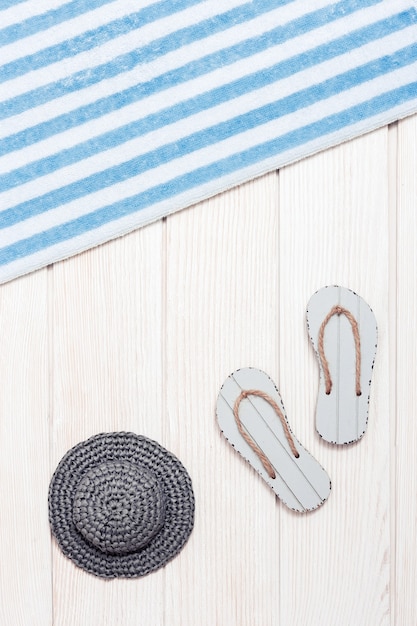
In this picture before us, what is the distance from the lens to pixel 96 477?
0.73m

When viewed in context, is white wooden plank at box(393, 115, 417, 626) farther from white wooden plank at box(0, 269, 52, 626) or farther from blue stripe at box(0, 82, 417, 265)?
white wooden plank at box(0, 269, 52, 626)

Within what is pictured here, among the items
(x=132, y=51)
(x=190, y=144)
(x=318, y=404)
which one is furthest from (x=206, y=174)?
(x=318, y=404)

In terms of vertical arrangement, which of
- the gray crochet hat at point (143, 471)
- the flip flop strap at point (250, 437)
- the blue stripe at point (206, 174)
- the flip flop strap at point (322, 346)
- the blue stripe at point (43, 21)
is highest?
the blue stripe at point (43, 21)

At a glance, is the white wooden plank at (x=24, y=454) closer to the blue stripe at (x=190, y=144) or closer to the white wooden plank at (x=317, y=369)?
the blue stripe at (x=190, y=144)

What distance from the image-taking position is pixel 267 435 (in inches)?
29.9

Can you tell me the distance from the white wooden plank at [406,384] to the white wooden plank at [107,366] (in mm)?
257

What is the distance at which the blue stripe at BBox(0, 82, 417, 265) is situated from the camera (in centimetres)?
77

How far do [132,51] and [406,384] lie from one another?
0.46 metres

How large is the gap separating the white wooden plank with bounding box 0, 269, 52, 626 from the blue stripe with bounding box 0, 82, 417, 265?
0.04m

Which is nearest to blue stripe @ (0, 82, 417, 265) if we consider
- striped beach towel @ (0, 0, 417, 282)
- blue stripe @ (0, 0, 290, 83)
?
striped beach towel @ (0, 0, 417, 282)

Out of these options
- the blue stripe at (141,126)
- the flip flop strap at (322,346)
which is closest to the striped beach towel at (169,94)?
the blue stripe at (141,126)

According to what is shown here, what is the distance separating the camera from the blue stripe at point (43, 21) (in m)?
0.76

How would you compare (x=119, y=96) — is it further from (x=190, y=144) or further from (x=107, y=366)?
(x=107, y=366)

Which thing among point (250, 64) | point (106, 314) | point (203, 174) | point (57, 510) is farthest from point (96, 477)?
point (250, 64)
